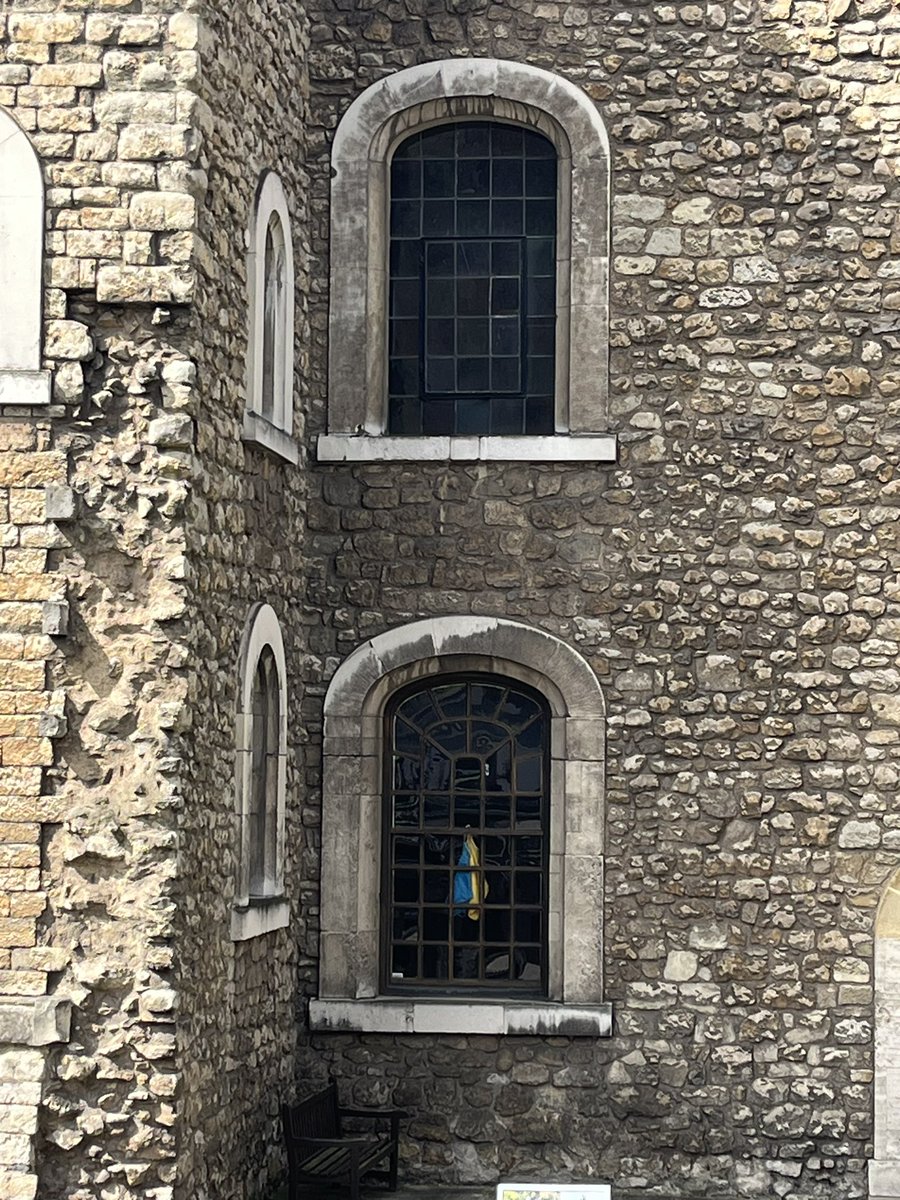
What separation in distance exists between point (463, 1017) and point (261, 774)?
5.81ft

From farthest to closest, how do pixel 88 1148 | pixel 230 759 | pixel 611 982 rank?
pixel 611 982
pixel 230 759
pixel 88 1148

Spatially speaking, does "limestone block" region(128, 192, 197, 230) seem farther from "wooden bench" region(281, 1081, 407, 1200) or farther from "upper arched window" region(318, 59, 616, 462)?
"wooden bench" region(281, 1081, 407, 1200)

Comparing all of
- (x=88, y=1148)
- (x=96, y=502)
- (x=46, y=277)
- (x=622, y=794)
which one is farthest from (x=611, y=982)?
(x=46, y=277)

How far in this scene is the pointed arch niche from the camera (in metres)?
9.86

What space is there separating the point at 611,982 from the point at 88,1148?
337 centimetres

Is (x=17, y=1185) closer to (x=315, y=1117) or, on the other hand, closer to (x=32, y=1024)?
(x=32, y=1024)

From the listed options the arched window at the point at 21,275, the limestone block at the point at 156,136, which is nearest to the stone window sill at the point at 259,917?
the arched window at the point at 21,275

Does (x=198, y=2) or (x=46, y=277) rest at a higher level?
(x=198, y=2)

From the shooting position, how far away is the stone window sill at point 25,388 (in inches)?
312

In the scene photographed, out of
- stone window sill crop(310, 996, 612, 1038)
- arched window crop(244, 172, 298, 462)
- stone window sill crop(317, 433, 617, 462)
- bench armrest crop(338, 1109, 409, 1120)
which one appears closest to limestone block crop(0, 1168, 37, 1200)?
bench armrest crop(338, 1109, 409, 1120)

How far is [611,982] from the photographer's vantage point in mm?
10055

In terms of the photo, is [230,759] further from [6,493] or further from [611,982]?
[611,982]

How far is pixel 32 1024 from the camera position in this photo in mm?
7695

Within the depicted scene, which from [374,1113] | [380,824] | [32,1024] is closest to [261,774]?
[380,824]
